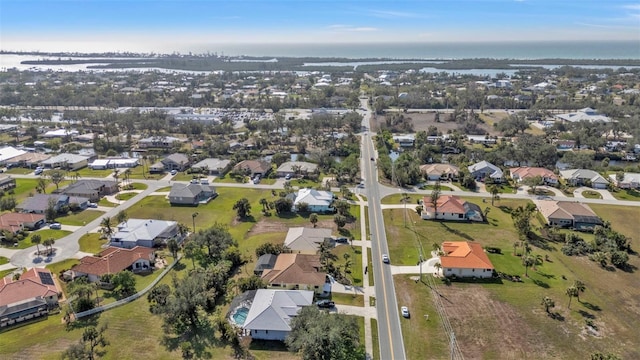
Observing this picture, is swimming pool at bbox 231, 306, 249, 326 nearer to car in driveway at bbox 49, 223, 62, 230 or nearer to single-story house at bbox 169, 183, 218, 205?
single-story house at bbox 169, 183, 218, 205

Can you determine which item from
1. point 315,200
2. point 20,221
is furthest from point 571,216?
point 20,221

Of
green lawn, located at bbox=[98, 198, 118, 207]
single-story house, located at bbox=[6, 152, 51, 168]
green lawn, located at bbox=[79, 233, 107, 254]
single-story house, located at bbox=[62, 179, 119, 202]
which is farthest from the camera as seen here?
single-story house, located at bbox=[6, 152, 51, 168]

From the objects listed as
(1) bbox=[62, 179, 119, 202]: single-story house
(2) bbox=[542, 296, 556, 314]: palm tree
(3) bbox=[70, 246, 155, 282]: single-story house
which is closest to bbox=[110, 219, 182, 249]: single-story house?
(3) bbox=[70, 246, 155, 282]: single-story house

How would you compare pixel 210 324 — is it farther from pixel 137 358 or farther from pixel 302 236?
pixel 302 236

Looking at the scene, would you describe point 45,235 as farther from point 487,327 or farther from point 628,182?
point 628,182

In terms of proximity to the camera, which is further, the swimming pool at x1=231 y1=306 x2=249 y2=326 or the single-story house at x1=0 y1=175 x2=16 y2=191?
the single-story house at x1=0 y1=175 x2=16 y2=191

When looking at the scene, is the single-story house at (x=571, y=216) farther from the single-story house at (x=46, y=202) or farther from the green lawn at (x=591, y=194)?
the single-story house at (x=46, y=202)
